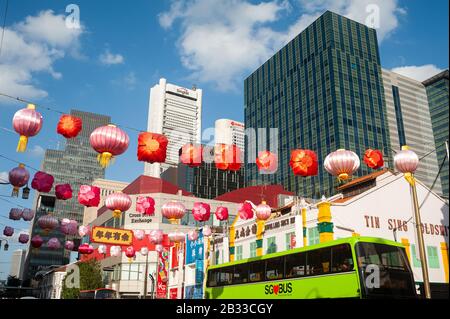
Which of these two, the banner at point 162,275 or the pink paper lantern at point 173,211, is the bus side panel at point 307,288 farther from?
the banner at point 162,275

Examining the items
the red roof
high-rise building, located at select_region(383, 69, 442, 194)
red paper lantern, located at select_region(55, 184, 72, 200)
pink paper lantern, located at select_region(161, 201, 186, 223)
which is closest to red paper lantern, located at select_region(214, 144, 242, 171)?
pink paper lantern, located at select_region(161, 201, 186, 223)

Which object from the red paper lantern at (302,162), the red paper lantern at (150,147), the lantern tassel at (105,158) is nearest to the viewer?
the lantern tassel at (105,158)

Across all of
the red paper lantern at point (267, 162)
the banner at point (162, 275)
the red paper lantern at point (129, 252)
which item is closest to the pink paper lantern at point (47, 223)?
the red paper lantern at point (267, 162)

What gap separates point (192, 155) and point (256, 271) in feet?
22.6

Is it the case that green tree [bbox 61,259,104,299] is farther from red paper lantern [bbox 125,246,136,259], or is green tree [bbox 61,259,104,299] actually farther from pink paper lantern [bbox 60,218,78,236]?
pink paper lantern [bbox 60,218,78,236]

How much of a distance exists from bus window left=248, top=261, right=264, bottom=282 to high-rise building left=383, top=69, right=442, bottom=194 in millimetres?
113788

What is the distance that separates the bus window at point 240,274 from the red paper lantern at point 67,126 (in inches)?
429

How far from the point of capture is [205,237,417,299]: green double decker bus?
43.1 feet

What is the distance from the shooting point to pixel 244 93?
446 feet

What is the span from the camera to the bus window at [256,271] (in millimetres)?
18344

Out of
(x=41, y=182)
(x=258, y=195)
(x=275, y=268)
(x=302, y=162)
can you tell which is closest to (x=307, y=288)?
(x=275, y=268)
